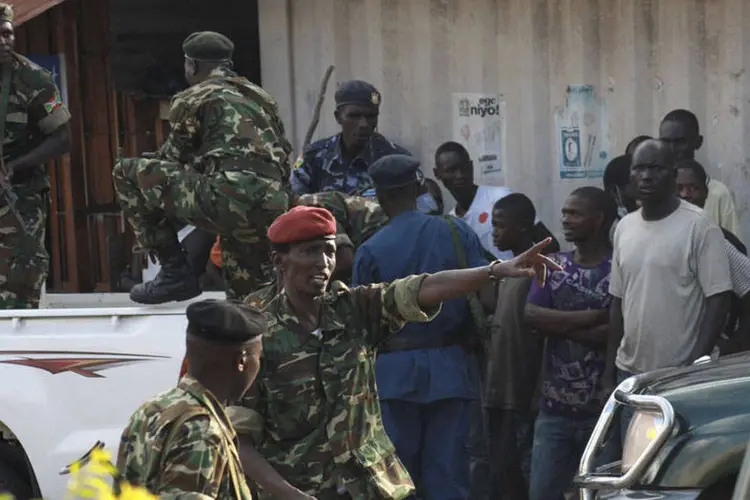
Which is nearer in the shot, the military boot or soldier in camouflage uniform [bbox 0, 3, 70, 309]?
the military boot

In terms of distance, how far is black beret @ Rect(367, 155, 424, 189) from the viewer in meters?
6.02

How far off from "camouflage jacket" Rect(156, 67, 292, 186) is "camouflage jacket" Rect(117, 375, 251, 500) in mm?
2771

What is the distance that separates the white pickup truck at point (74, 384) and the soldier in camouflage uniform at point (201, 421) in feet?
6.79

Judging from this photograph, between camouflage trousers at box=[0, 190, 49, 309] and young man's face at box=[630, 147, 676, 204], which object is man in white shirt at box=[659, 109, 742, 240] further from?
camouflage trousers at box=[0, 190, 49, 309]

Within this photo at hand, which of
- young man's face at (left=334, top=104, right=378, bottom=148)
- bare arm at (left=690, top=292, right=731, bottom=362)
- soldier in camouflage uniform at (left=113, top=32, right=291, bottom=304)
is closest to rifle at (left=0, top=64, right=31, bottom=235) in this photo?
soldier in camouflage uniform at (left=113, top=32, right=291, bottom=304)

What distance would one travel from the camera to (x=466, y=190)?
8180mm

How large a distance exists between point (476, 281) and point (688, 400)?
78cm

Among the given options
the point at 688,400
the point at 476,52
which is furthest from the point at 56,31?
the point at 688,400

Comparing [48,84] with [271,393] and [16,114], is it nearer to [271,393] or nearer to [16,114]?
[16,114]

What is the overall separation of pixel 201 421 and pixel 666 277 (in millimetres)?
3161

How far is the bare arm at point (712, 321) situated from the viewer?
6.11 meters

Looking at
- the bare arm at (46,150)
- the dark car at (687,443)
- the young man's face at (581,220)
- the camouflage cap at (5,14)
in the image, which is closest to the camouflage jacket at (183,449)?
the dark car at (687,443)

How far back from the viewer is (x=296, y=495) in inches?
175

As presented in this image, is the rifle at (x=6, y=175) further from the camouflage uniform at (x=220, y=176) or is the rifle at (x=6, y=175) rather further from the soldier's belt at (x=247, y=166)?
the soldier's belt at (x=247, y=166)
